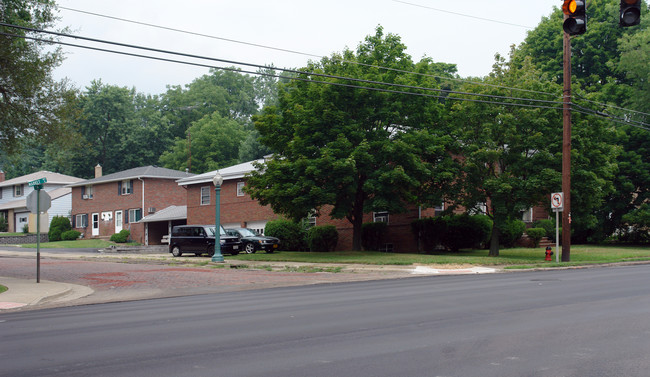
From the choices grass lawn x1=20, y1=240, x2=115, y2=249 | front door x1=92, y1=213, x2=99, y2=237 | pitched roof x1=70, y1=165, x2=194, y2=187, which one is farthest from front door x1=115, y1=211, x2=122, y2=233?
grass lawn x1=20, y1=240, x2=115, y2=249

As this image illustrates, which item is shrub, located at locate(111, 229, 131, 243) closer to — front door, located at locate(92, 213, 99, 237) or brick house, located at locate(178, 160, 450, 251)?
front door, located at locate(92, 213, 99, 237)

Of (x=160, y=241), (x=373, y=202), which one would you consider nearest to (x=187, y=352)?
(x=373, y=202)

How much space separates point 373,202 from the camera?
3042 cm

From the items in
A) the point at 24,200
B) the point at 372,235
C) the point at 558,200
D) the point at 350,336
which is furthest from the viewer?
the point at 24,200

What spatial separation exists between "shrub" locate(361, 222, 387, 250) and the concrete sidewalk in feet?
65.6

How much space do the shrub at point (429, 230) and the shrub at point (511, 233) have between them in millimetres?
4222

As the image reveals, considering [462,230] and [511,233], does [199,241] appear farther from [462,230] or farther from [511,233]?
[511,233]

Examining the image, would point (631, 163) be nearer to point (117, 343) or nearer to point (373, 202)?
point (373, 202)

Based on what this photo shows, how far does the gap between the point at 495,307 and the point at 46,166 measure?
326 ft

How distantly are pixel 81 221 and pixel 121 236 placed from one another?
31.0 feet

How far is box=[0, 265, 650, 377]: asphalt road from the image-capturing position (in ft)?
22.3

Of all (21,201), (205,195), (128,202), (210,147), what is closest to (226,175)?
(205,195)

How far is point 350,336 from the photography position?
862 cm

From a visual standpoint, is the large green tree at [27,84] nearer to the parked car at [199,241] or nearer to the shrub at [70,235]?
the parked car at [199,241]
